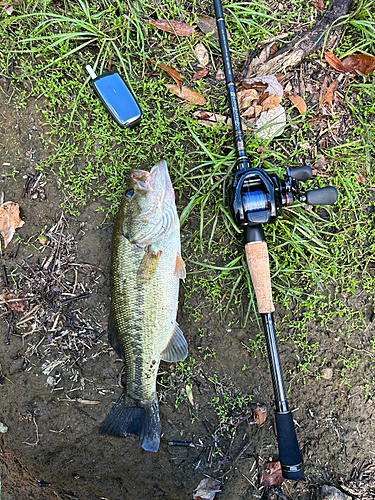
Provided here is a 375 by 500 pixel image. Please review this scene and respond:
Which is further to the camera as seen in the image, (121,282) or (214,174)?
(214,174)

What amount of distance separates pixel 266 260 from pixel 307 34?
2125 millimetres

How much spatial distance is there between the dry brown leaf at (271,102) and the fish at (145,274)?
3.80 feet

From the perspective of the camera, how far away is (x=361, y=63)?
3.13 m

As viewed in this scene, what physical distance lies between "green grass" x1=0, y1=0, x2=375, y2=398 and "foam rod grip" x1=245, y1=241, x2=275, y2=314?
34cm

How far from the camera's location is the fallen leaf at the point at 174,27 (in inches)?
119

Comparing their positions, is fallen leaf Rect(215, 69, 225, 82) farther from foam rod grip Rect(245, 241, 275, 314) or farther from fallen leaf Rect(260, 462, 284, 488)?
fallen leaf Rect(260, 462, 284, 488)

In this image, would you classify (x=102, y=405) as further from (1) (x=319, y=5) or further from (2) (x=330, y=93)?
(1) (x=319, y=5)

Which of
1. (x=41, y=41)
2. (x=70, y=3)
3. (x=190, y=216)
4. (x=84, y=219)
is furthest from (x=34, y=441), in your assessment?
(x=70, y=3)

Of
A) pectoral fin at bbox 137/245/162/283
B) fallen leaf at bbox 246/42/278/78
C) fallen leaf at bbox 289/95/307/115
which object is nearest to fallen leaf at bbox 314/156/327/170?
fallen leaf at bbox 289/95/307/115

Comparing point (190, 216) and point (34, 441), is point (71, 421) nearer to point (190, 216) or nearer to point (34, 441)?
point (34, 441)

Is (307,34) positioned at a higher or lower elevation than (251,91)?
higher

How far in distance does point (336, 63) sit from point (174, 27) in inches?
60.0

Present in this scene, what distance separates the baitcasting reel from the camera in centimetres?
260

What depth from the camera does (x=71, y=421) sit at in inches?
120
